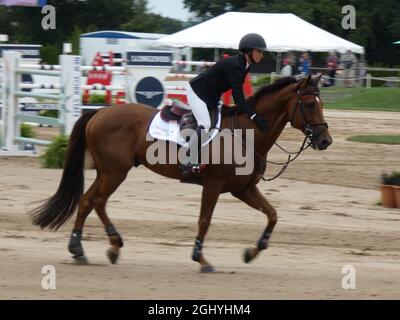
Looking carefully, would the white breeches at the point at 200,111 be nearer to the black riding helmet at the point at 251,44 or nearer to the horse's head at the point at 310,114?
the black riding helmet at the point at 251,44

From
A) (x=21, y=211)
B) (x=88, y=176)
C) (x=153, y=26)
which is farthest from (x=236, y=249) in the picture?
(x=153, y=26)

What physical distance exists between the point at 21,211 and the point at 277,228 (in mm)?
3527

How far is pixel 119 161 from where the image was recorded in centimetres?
949

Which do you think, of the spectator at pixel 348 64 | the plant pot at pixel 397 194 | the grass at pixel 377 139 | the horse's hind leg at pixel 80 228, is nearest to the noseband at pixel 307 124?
the horse's hind leg at pixel 80 228

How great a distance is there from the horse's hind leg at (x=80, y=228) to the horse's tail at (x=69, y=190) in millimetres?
198

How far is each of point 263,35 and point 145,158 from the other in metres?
32.2

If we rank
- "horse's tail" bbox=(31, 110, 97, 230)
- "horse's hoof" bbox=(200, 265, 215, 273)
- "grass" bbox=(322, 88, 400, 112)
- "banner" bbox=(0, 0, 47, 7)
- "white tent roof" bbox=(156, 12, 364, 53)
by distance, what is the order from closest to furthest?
"horse's hoof" bbox=(200, 265, 215, 273) → "horse's tail" bbox=(31, 110, 97, 230) → "grass" bbox=(322, 88, 400, 112) → "white tent roof" bbox=(156, 12, 364, 53) → "banner" bbox=(0, 0, 47, 7)

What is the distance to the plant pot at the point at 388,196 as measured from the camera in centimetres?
1323

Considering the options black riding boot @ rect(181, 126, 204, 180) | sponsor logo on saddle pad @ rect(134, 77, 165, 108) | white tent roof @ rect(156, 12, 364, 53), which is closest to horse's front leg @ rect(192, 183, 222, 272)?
black riding boot @ rect(181, 126, 204, 180)

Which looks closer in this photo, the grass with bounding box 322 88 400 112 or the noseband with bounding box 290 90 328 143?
the noseband with bounding box 290 90 328 143

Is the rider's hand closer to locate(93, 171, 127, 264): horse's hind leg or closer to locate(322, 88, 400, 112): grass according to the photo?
locate(93, 171, 127, 264): horse's hind leg

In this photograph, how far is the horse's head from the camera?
910 centimetres

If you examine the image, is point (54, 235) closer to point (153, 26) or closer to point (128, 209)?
point (128, 209)

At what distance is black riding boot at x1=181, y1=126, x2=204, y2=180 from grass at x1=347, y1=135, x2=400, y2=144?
1344 centimetres
